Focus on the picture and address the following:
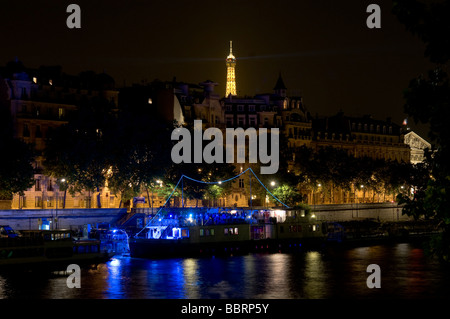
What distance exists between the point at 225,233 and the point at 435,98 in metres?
55.2

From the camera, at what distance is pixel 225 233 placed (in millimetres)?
72812

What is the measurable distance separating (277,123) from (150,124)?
39609 millimetres

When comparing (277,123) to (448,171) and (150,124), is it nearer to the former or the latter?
(150,124)

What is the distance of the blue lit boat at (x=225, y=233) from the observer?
6812 centimetres

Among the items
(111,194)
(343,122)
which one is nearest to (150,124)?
(111,194)

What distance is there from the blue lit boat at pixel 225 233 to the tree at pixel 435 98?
50.5m

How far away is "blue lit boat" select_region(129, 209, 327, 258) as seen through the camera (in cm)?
6812

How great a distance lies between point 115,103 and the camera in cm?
10025

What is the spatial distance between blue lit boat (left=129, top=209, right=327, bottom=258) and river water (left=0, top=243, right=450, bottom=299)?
8.40 feet

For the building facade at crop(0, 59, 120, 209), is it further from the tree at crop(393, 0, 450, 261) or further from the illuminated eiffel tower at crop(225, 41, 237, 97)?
the tree at crop(393, 0, 450, 261)

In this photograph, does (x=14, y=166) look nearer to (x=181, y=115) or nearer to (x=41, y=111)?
(x=41, y=111)

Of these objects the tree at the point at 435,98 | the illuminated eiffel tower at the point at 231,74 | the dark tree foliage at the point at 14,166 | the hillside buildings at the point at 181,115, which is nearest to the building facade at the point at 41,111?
the hillside buildings at the point at 181,115

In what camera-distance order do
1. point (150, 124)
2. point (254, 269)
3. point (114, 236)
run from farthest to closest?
point (150, 124) → point (114, 236) → point (254, 269)

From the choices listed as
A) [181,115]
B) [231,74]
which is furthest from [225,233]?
[231,74]
